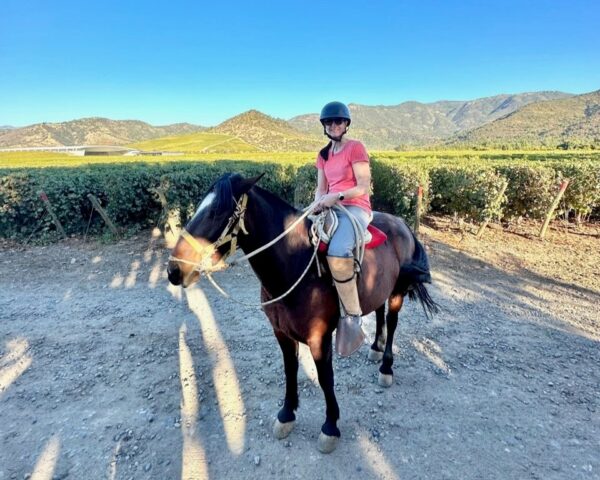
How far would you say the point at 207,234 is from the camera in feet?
6.88

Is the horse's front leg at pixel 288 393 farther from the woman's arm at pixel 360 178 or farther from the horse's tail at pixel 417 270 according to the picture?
the horse's tail at pixel 417 270

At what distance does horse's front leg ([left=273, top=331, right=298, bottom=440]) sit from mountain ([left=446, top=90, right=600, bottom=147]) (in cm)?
8326

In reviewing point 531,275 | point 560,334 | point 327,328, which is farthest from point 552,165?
point 327,328

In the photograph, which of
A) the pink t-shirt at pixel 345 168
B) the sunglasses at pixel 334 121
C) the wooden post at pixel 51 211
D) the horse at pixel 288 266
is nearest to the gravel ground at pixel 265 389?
the horse at pixel 288 266

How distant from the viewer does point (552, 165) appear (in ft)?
32.3

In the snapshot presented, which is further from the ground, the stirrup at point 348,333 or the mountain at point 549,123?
the mountain at point 549,123

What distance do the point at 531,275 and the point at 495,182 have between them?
2.94m

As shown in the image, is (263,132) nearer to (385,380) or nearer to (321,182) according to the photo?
(321,182)

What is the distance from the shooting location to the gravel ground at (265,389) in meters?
2.81

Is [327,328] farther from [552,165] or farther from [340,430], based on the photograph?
[552,165]

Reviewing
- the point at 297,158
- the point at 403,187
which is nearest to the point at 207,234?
the point at 403,187

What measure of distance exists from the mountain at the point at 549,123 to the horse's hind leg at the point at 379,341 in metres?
81.8

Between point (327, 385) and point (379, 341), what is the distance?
1459 millimetres

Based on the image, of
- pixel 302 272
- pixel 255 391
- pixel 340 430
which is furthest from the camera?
pixel 255 391
